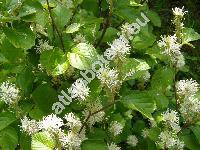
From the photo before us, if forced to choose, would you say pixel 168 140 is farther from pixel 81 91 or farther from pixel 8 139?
pixel 8 139

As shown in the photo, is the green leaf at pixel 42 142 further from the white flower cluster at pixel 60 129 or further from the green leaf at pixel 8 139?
the green leaf at pixel 8 139

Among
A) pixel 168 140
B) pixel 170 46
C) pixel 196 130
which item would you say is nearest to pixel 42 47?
pixel 170 46

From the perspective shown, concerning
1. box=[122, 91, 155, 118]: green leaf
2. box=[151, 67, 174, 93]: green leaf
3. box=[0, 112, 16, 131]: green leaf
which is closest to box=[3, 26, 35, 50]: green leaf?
box=[0, 112, 16, 131]: green leaf

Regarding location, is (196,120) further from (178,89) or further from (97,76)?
(97,76)

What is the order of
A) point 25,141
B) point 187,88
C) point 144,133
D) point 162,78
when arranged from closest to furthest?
point 25,141 → point 187,88 → point 162,78 → point 144,133

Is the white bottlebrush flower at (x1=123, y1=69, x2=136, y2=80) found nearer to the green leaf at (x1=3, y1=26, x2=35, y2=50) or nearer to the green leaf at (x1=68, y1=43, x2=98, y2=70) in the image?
the green leaf at (x1=68, y1=43, x2=98, y2=70)

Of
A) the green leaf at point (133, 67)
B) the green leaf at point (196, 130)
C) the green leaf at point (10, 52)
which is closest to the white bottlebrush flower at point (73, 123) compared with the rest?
the green leaf at point (133, 67)

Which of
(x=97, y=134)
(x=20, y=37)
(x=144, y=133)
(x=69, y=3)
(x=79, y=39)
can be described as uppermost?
(x=69, y=3)

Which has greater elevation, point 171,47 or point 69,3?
point 69,3
